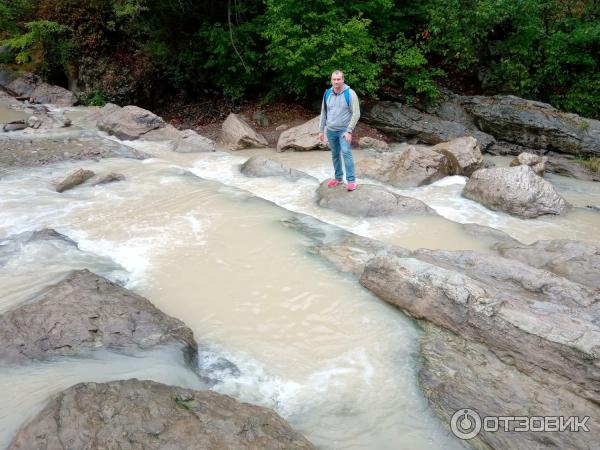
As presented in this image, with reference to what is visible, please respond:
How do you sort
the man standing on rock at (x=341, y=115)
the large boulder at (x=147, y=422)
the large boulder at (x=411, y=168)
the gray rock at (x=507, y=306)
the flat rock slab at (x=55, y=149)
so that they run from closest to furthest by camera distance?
1. the large boulder at (x=147, y=422)
2. the gray rock at (x=507, y=306)
3. the man standing on rock at (x=341, y=115)
4. the large boulder at (x=411, y=168)
5. the flat rock slab at (x=55, y=149)

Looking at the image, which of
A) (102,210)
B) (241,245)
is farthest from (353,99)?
(102,210)

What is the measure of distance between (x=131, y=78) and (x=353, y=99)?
1215 cm

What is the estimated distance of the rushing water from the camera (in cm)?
331

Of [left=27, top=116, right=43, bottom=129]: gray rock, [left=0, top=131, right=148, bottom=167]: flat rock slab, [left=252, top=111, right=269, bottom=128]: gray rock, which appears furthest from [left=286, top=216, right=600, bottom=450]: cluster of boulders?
[left=27, top=116, right=43, bottom=129]: gray rock

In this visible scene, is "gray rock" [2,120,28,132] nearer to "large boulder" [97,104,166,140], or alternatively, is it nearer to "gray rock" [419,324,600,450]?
"large boulder" [97,104,166,140]

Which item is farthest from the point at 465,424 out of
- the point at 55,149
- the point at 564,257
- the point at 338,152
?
the point at 55,149

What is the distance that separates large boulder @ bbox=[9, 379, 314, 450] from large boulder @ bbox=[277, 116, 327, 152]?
892cm

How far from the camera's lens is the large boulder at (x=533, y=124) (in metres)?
11.4

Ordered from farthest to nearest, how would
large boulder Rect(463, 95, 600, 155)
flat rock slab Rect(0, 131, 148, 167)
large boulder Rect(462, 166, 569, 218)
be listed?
large boulder Rect(463, 95, 600, 155) → flat rock slab Rect(0, 131, 148, 167) → large boulder Rect(462, 166, 569, 218)

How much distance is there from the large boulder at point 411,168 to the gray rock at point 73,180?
5.25m

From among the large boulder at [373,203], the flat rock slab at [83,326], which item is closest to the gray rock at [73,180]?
the flat rock slab at [83,326]

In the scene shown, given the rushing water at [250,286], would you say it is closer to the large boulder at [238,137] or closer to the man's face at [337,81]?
the man's face at [337,81]

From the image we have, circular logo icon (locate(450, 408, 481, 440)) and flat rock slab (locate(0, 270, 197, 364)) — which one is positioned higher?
flat rock slab (locate(0, 270, 197, 364))

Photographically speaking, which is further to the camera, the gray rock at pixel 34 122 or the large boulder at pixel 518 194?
the gray rock at pixel 34 122
